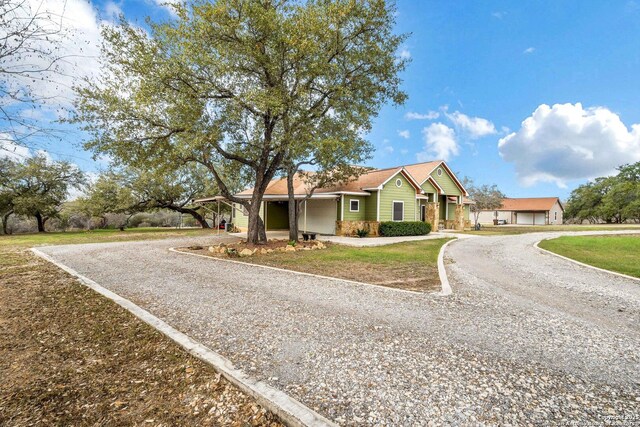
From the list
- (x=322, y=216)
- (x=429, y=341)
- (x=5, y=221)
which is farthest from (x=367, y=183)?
(x=5, y=221)

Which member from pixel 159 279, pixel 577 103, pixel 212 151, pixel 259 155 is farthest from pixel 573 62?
pixel 159 279

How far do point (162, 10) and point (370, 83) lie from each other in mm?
8960

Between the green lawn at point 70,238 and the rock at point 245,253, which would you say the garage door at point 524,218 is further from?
the rock at point 245,253

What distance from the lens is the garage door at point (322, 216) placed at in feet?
67.8

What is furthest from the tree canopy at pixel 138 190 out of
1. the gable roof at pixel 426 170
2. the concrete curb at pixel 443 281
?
the concrete curb at pixel 443 281

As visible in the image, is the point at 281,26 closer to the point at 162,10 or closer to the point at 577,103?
the point at 162,10

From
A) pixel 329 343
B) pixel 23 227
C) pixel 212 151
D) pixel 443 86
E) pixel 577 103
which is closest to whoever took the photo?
pixel 329 343

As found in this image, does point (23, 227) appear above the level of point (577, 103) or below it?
below

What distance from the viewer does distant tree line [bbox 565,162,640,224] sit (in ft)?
139

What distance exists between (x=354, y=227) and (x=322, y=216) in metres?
2.84

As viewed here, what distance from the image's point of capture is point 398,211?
69.3ft

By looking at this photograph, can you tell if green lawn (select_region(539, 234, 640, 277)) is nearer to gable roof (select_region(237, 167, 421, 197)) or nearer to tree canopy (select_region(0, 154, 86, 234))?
gable roof (select_region(237, 167, 421, 197))

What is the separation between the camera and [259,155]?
1486cm

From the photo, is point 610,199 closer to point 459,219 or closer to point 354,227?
point 459,219
